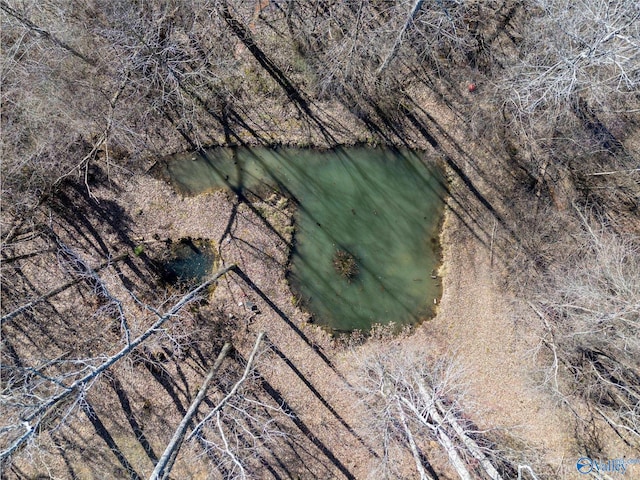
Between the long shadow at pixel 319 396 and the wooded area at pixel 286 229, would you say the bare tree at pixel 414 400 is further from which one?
the long shadow at pixel 319 396

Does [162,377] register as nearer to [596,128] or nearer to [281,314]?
[281,314]

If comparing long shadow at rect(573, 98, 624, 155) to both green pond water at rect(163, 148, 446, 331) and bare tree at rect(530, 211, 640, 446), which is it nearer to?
bare tree at rect(530, 211, 640, 446)

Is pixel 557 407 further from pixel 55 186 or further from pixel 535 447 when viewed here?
pixel 55 186

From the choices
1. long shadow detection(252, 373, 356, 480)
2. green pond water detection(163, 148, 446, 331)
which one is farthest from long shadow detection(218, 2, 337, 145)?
long shadow detection(252, 373, 356, 480)

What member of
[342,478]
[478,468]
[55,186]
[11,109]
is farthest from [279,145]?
[478,468]

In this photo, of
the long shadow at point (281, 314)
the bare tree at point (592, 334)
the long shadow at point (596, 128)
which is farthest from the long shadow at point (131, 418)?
the long shadow at point (596, 128)
